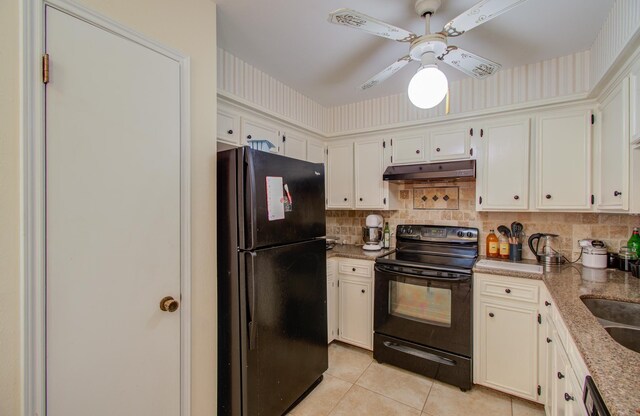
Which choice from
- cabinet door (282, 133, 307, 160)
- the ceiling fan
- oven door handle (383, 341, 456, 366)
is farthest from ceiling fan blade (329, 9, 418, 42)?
oven door handle (383, 341, 456, 366)

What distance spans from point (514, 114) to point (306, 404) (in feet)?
9.19

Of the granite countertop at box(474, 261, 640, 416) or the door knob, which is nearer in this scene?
the granite countertop at box(474, 261, 640, 416)

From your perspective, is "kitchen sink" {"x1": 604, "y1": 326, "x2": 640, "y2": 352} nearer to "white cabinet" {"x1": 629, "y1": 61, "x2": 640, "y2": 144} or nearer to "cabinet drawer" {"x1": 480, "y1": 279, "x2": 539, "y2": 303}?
"cabinet drawer" {"x1": 480, "y1": 279, "x2": 539, "y2": 303}

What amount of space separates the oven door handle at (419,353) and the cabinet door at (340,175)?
1435 millimetres

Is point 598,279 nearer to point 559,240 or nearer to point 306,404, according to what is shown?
point 559,240

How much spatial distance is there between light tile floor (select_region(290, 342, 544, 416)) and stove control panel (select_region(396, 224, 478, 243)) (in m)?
1.23

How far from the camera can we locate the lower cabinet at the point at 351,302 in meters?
2.62

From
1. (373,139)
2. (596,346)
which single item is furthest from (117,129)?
(373,139)

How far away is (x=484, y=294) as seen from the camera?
6.91ft

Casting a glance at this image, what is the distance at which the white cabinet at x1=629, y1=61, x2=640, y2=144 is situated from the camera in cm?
141

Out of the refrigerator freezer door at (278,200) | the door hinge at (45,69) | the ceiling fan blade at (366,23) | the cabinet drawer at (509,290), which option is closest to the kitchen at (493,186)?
the cabinet drawer at (509,290)

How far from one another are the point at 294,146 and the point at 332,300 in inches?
62.6

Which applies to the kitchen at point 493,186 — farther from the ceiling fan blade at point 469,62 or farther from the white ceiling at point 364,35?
the ceiling fan blade at point 469,62

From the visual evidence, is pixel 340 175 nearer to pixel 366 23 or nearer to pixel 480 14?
pixel 366 23
